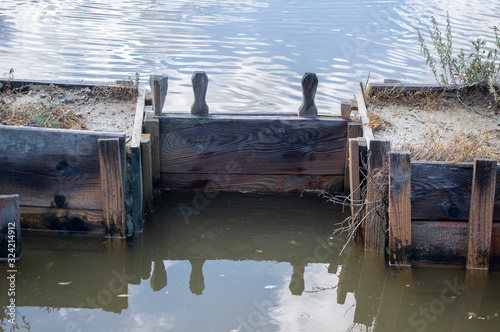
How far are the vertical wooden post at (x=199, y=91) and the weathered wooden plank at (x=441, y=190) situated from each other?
2.58 metres

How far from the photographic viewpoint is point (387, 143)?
577cm

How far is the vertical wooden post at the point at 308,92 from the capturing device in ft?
22.0

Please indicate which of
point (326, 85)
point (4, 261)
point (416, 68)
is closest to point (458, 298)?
point (4, 261)

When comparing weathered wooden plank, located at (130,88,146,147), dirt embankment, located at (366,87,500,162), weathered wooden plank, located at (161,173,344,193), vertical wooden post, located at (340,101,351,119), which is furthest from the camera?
weathered wooden plank, located at (161,173,344,193)

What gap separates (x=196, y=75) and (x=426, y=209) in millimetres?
2979

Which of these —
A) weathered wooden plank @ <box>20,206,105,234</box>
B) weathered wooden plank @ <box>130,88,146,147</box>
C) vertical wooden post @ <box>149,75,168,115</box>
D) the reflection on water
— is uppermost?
vertical wooden post @ <box>149,75,168,115</box>

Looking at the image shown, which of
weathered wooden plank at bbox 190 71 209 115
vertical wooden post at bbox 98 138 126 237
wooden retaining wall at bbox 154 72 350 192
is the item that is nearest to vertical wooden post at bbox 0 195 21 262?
vertical wooden post at bbox 98 138 126 237

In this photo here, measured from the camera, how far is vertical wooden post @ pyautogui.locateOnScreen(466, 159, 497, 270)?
216 inches

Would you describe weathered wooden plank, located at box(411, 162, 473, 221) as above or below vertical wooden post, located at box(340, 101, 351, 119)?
below

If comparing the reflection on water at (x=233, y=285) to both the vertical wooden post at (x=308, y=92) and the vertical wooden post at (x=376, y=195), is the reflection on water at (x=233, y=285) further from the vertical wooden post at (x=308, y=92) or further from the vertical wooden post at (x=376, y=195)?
the vertical wooden post at (x=308, y=92)

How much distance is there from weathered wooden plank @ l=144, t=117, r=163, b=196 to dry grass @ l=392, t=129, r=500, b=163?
2790 mm

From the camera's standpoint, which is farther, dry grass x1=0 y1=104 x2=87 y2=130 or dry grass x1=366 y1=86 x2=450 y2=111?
dry grass x1=366 y1=86 x2=450 y2=111

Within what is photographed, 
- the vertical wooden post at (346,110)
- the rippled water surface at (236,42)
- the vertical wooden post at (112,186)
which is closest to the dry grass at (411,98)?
the rippled water surface at (236,42)

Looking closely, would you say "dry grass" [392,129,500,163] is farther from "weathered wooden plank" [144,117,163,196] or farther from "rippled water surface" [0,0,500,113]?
"weathered wooden plank" [144,117,163,196]
